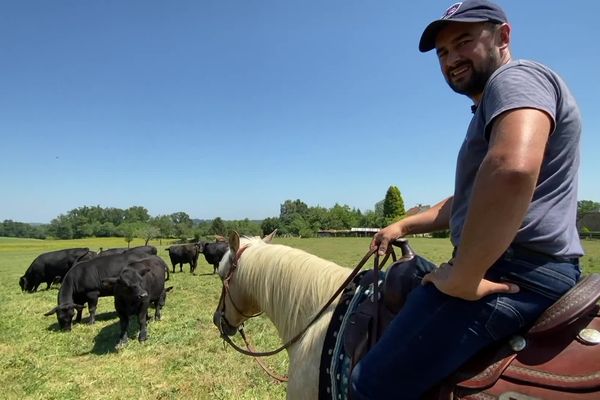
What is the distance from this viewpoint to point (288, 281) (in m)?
2.78

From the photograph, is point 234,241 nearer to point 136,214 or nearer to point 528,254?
point 528,254

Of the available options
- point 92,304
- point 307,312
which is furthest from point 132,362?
point 307,312

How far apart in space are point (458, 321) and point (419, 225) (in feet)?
3.86

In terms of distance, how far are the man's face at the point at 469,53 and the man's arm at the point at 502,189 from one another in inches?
16.4

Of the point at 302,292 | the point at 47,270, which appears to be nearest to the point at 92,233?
the point at 47,270

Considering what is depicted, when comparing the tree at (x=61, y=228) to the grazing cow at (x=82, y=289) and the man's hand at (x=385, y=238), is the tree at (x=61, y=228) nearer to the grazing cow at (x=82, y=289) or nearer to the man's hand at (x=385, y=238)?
the grazing cow at (x=82, y=289)

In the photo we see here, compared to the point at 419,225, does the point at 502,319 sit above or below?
below

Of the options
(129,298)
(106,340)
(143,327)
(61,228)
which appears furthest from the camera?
(61,228)

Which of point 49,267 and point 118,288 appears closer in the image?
point 118,288

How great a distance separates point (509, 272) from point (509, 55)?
0.94 metres

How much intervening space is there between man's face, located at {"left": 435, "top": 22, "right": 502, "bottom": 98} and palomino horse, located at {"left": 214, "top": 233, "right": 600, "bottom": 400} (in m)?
0.95

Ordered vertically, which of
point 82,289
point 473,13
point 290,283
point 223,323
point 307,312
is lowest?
point 82,289

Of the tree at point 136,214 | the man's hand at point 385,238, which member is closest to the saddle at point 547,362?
the man's hand at point 385,238

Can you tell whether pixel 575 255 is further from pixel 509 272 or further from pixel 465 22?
pixel 465 22
